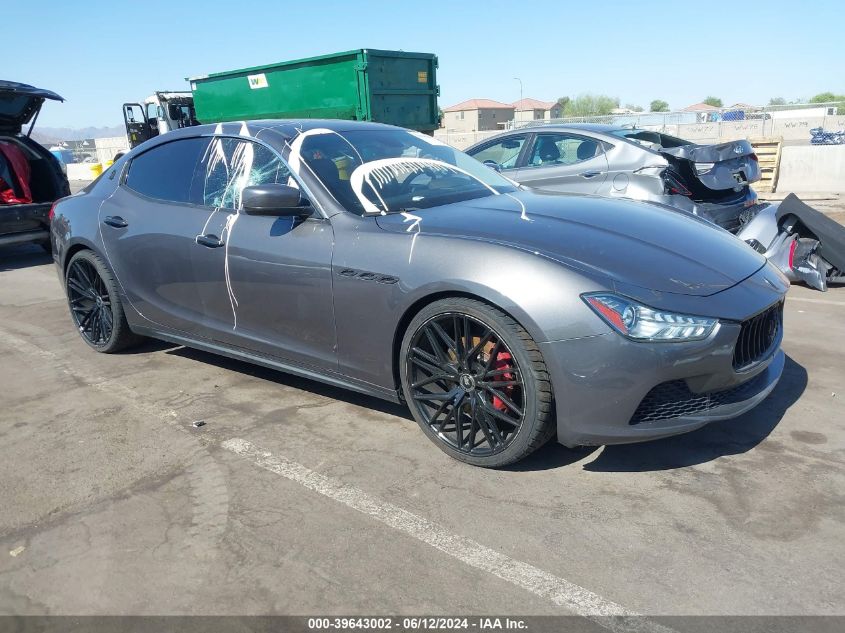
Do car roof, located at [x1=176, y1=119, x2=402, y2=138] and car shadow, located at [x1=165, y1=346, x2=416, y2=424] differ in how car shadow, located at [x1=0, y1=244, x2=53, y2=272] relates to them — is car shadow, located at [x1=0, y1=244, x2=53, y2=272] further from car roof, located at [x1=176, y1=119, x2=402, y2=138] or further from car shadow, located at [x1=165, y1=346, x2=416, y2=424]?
car roof, located at [x1=176, y1=119, x2=402, y2=138]

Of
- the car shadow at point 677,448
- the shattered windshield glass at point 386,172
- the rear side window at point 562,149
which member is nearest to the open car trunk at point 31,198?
the rear side window at point 562,149

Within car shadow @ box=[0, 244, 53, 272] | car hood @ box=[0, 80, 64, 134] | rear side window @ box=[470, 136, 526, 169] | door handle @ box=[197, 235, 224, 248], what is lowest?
car shadow @ box=[0, 244, 53, 272]

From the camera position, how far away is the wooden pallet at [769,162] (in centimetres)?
1373

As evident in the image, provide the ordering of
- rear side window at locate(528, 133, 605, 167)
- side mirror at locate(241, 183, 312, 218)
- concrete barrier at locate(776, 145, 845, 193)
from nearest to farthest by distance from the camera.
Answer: side mirror at locate(241, 183, 312, 218)
rear side window at locate(528, 133, 605, 167)
concrete barrier at locate(776, 145, 845, 193)

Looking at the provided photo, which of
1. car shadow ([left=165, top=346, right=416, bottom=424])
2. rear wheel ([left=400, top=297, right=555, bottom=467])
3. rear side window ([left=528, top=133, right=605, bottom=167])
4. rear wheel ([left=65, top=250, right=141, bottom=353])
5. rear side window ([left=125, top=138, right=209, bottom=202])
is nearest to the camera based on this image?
rear wheel ([left=400, top=297, right=555, bottom=467])

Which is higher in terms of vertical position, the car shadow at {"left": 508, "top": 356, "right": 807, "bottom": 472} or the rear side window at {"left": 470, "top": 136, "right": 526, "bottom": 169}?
the rear side window at {"left": 470, "top": 136, "right": 526, "bottom": 169}

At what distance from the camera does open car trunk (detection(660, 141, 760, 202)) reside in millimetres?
7105

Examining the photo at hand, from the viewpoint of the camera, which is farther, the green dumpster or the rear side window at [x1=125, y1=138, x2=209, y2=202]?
the green dumpster

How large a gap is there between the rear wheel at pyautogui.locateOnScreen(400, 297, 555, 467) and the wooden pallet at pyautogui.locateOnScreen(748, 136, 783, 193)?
12631 millimetres

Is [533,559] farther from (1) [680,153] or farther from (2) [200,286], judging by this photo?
(1) [680,153]

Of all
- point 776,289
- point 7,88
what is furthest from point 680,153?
point 7,88

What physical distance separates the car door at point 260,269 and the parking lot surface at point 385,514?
1.42 ft

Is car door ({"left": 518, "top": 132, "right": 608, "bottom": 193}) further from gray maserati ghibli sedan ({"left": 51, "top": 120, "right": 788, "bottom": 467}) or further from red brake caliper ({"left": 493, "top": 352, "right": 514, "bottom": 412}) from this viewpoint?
red brake caliper ({"left": 493, "top": 352, "right": 514, "bottom": 412})

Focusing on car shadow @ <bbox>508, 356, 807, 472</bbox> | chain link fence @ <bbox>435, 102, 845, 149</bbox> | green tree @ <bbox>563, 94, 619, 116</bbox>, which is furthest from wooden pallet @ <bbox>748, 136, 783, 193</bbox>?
green tree @ <bbox>563, 94, 619, 116</bbox>
